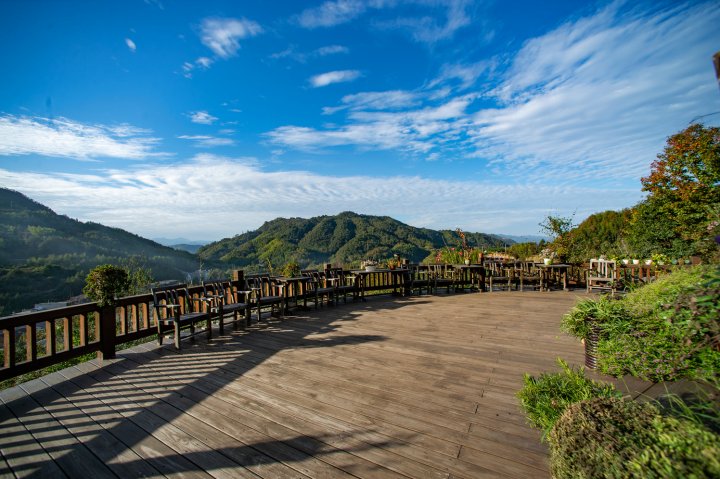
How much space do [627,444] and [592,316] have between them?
Result: 2.23 metres

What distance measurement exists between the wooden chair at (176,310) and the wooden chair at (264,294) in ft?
3.22

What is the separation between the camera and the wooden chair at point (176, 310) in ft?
13.5

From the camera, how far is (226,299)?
5.96 m

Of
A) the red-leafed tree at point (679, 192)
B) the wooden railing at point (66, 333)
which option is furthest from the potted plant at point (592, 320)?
the red-leafed tree at point (679, 192)

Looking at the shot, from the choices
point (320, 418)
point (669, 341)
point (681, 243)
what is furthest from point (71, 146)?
point (681, 243)

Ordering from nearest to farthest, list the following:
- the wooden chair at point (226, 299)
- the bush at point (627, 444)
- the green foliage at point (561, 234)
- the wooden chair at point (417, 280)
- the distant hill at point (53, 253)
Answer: the bush at point (627, 444), the wooden chair at point (226, 299), the wooden chair at point (417, 280), the green foliage at point (561, 234), the distant hill at point (53, 253)

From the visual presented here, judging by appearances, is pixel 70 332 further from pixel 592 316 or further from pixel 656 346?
pixel 656 346

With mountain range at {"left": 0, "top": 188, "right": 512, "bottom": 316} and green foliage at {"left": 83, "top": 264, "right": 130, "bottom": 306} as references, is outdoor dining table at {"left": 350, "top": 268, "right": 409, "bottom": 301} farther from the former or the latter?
mountain range at {"left": 0, "top": 188, "right": 512, "bottom": 316}

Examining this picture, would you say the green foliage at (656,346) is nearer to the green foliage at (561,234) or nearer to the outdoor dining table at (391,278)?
the outdoor dining table at (391,278)

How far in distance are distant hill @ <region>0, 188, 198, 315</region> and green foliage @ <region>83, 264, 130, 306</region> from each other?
49.0 feet

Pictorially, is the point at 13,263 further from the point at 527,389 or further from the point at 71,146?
the point at 527,389

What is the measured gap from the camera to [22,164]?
1769 cm

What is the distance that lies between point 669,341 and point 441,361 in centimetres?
191

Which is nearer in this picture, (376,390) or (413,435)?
(413,435)
